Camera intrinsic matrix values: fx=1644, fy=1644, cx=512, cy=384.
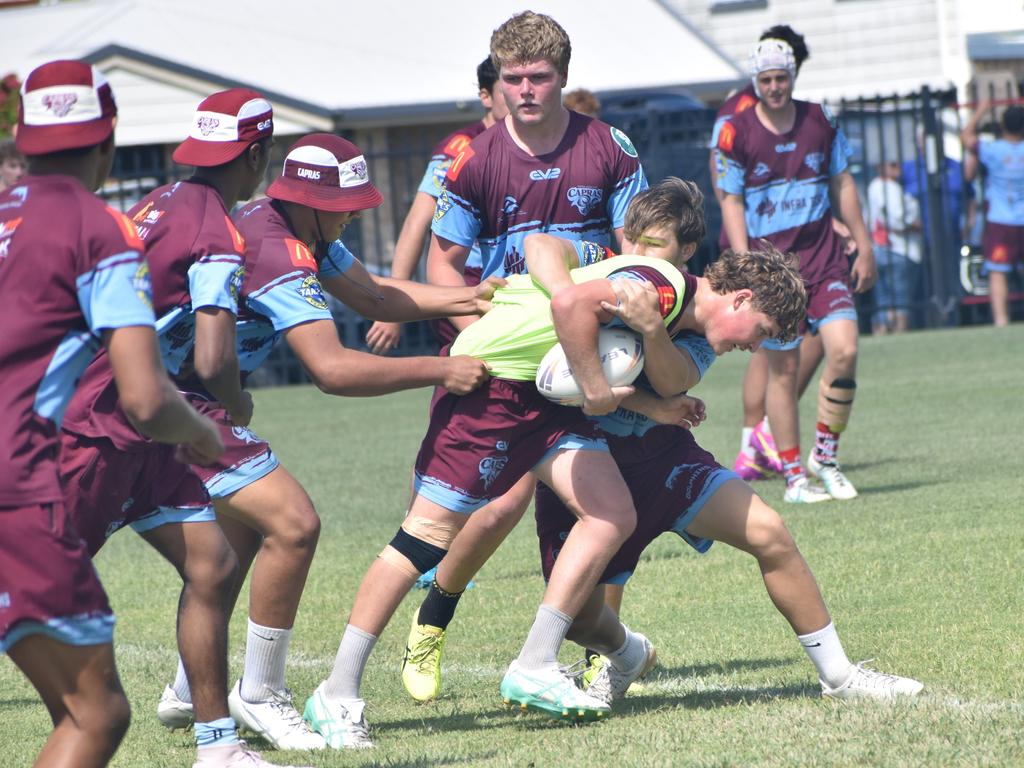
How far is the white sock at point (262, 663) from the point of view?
16.5 ft

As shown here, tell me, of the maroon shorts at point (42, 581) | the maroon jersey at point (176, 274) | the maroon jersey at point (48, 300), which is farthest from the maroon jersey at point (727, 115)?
the maroon shorts at point (42, 581)

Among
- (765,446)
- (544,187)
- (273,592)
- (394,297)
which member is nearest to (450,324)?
(544,187)

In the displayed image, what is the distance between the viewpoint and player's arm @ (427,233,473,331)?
626cm

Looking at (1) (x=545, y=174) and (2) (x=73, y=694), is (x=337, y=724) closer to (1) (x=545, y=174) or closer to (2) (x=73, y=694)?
(2) (x=73, y=694)

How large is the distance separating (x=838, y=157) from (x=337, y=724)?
18.5 ft

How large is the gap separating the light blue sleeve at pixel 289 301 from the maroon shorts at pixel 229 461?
0.33m

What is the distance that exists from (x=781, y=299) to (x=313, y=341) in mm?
1393

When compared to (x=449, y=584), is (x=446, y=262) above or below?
above

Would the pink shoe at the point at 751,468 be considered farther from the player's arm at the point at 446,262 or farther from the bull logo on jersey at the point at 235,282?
the bull logo on jersey at the point at 235,282

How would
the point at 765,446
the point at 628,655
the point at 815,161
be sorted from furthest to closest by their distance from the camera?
1. the point at 765,446
2. the point at 815,161
3. the point at 628,655

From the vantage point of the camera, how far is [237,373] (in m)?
4.48

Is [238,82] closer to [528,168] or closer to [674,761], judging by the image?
[528,168]

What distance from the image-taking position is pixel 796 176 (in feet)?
30.7

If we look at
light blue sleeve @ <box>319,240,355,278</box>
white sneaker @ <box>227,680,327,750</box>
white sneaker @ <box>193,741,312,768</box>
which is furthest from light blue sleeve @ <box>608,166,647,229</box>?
white sneaker @ <box>193,741,312,768</box>
